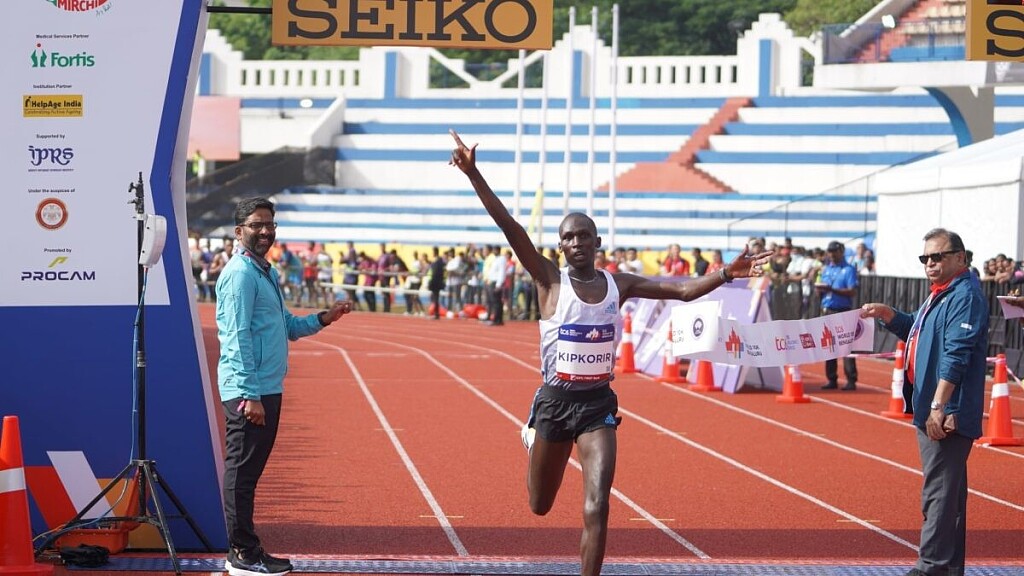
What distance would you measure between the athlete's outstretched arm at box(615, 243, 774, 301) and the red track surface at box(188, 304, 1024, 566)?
1.72 m

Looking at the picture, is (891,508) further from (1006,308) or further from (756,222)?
(756,222)

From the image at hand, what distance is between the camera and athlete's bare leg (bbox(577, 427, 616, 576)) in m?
7.46

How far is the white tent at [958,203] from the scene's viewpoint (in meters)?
23.2

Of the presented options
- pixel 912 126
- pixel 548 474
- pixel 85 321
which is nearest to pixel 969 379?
pixel 548 474

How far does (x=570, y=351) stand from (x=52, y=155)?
3125 mm

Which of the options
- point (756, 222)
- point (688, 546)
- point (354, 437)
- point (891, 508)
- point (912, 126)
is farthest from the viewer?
point (912, 126)

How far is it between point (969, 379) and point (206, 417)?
4.07 meters

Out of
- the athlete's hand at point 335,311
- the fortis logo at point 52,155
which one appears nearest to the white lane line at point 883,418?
the athlete's hand at point 335,311

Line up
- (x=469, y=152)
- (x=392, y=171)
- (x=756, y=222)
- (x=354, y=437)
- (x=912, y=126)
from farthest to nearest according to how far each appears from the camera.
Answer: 1. (x=392, y=171)
2. (x=912, y=126)
3. (x=756, y=222)
4. (x=354, y=437)
5. (x=469, y=152)

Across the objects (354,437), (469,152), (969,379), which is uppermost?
(469,152)

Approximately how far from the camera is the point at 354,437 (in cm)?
1469

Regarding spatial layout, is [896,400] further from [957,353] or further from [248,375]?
[248,375]

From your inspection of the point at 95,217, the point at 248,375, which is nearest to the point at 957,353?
the point at 248,375

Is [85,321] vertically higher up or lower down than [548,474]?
higher up
